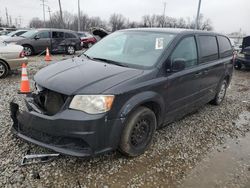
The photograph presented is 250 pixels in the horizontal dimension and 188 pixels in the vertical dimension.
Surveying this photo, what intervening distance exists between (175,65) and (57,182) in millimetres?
2199

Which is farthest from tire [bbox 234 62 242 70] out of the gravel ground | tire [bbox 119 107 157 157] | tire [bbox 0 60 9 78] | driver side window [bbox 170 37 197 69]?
tire [bbox 0 60 9 78]

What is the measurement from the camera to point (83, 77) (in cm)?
302

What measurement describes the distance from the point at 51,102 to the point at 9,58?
5428 mm

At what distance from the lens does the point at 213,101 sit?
19.2 ft

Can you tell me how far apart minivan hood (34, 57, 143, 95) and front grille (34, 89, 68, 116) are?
3.1 inches

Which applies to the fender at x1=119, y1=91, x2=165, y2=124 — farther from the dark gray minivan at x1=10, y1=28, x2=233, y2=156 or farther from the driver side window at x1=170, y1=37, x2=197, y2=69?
the driver side window at x1=170, y1=37, x2=197, y2=69

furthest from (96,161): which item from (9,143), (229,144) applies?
(229,144)

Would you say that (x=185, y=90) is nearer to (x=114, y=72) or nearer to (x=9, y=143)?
(x=114, y=72)

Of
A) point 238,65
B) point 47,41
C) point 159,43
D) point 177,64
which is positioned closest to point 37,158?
point 177,64

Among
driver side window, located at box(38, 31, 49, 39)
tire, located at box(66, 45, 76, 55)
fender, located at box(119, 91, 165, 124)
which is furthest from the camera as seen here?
tire, located at box(66, 45, 76, 55)

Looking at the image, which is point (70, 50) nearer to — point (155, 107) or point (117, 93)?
point (155, 107)

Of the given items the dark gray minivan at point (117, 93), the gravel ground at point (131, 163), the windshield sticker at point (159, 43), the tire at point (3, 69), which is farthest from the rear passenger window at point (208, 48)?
the tire at point (3, 69)

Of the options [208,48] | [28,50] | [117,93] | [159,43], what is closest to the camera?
[117,93]

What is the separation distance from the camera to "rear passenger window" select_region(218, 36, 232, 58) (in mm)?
5377
